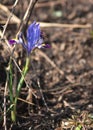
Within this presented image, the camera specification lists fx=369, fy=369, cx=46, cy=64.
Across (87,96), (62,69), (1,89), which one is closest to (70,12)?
(62,69)

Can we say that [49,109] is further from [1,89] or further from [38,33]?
[38,33]

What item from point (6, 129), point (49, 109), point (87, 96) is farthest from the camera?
point (87, 96)

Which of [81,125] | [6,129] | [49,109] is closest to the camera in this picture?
[6,129]

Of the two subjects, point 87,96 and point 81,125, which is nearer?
point 81,125

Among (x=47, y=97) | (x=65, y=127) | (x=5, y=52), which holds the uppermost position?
(x=5, y=52)

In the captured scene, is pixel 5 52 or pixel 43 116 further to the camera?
pixel 5 52

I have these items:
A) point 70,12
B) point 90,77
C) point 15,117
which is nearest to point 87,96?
point 90,77

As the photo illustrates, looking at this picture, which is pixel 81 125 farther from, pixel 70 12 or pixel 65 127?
pixel 70 12

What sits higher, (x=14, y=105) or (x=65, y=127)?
(x=14, y=105)

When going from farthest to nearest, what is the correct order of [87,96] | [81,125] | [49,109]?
[87,96], [49,109], [81,125]
